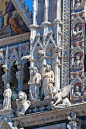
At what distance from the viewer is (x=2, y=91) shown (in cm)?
2162

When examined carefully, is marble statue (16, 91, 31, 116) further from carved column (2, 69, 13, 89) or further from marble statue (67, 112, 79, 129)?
marble statue (67, 112, 79, 129)

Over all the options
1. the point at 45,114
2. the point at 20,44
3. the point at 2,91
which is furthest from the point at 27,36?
the point at 45,114

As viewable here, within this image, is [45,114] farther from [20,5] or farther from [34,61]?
[20,5]

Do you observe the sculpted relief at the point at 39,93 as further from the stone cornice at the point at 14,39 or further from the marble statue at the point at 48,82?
the stone cornice at the point at 14,39

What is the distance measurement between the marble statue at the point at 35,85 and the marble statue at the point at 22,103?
0.67ft

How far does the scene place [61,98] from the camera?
63.4ft

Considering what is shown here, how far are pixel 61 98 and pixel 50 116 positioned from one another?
64 cm

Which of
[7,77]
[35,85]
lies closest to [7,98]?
[35,85]

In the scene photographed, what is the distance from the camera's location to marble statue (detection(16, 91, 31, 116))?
19.5 m

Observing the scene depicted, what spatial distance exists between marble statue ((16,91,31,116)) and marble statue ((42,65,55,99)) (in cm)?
63

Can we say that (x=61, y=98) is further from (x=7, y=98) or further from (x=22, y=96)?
(x=7, y=98)

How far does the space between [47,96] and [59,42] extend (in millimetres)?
1946

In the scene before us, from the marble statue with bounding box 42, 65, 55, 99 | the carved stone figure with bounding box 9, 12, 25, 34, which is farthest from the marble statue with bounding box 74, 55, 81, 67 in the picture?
the carved stone figure with bounding box 9, 12, 25, 34

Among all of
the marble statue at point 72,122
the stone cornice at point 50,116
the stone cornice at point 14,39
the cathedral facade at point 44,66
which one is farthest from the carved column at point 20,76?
the marble statue at point 72,122
